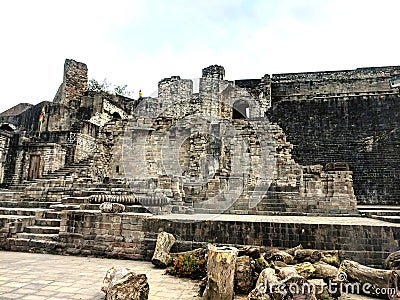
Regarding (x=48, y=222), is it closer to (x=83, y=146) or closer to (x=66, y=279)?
(x=66, y=279)

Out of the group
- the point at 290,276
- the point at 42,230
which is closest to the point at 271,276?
the point at 290,276

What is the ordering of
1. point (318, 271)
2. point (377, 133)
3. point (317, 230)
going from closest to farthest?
1. point (318, 271)
2. point (317, 230)
3. point (377, 133)

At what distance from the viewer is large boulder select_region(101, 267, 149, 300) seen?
3.64 meters

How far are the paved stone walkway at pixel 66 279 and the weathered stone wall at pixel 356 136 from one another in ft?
37.8

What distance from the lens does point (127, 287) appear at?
3.69m

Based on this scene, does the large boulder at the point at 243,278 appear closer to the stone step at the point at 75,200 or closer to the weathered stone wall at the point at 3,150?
the stone step at the point at 75,200

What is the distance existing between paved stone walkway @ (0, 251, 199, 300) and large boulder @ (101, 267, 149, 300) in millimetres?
378

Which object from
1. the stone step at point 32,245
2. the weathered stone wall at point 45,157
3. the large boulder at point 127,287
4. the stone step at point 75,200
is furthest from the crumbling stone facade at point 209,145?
the large boulder at point 127,287

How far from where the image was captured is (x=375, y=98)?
18.9m

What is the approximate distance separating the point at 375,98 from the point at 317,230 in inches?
642

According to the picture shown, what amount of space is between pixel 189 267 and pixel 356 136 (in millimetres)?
14791

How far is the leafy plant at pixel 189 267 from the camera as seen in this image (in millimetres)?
5094

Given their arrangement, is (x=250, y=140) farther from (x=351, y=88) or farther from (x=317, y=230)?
(x=351, y=88)

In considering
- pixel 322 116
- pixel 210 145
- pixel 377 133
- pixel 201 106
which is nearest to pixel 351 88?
pixel 322 116
